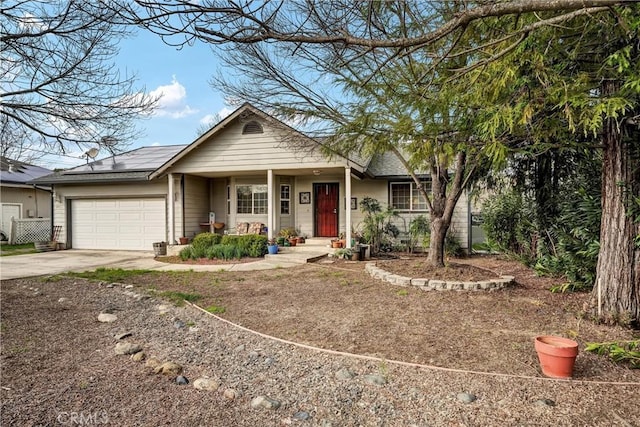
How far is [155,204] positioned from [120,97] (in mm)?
9201

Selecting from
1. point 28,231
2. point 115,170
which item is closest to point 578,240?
point 115,170

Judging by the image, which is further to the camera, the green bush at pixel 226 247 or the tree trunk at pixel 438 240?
the green bush at pixel 226 247

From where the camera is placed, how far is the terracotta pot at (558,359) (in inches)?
124

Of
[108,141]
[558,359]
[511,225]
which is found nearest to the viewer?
[558,359]

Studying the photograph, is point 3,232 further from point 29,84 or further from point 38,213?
point 29,84

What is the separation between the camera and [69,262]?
417 inches

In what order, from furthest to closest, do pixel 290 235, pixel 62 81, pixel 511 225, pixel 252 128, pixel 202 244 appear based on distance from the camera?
pixel 290 235, pixel 252 128, pixel 202 244, pixel 511 225, pixel 62 81

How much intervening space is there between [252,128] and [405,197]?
5637mm

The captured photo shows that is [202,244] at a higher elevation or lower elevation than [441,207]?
lower

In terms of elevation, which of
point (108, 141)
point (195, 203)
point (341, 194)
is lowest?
point (195, 203)

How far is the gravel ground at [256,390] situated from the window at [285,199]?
30.7 ft

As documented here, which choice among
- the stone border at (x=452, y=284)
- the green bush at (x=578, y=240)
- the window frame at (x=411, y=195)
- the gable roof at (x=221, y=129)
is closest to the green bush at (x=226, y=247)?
the gable roof at (x=221, y=129)

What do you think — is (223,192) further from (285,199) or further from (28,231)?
(28,231)

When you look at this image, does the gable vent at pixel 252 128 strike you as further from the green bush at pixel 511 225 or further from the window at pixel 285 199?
the green bush at pixel 511 225
